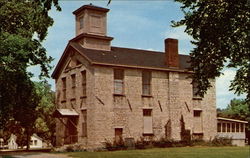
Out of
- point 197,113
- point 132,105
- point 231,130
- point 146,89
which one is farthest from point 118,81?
point 231,130

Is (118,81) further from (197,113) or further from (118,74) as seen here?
(197,113)

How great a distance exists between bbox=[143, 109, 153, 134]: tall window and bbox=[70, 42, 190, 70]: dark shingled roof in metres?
4.26

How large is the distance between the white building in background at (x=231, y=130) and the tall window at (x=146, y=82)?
11.5 m

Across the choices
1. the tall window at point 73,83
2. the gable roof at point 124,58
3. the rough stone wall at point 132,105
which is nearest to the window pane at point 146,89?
the rough stone wall at point 132,105

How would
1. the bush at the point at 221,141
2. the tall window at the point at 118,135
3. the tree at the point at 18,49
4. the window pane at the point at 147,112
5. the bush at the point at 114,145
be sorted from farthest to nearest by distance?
the bush at the point at 221,141 < the window pane at the point at 147,112 < the tall window at the point at 118,135 < the bush at the point at 114,145 < the tree at the point at 18,49

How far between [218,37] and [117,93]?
68.7 feet

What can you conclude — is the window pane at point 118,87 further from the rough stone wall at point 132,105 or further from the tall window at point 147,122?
the tall window at point 147,122

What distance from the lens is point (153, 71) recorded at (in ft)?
126

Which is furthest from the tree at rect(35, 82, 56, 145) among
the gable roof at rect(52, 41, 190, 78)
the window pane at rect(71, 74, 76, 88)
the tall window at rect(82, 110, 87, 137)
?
the tall window at rect(82, 110, 87, 137)

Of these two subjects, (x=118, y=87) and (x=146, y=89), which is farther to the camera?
(x=146, y=89)

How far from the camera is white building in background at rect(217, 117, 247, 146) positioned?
45906 mm

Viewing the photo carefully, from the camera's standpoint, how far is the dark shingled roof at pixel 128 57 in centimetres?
3641

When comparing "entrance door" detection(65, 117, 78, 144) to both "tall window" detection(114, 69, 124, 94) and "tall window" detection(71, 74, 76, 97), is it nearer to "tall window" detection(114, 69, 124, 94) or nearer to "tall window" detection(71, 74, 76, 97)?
"tall window" detection(71, 74, 76, 97)

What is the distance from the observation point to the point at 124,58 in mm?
38250
